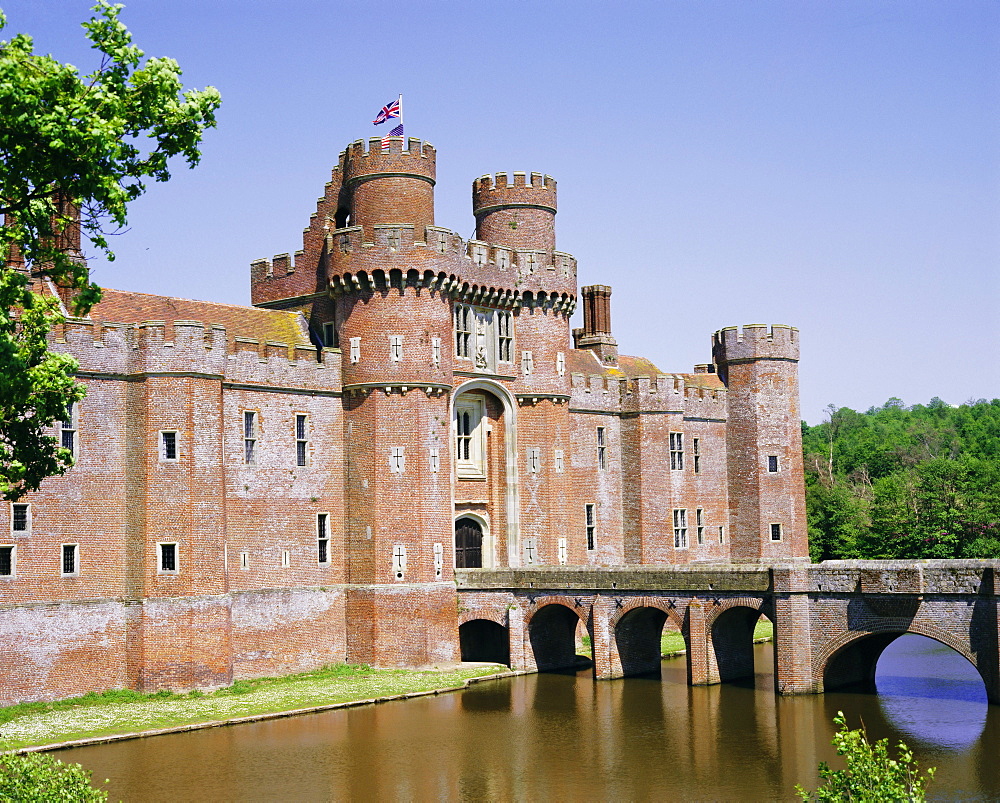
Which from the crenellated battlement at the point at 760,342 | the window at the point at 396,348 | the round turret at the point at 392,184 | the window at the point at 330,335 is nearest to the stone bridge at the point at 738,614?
the window at the point at 396,348

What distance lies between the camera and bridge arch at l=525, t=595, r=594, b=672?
43.0 metres

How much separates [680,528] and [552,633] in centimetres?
1262

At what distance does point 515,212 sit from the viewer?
1919 inches

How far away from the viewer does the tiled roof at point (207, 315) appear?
39.5 metres

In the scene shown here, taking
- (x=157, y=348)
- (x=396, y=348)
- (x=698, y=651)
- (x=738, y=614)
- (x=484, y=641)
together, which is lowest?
(x=484, y=641)

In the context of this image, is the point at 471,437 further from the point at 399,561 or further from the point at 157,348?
the point at 157,348

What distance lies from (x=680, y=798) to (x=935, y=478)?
138 ft

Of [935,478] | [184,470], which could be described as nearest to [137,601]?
[184,470]

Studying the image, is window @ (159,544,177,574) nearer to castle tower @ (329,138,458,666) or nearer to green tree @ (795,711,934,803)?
castle tower @ (329,138,458,666)

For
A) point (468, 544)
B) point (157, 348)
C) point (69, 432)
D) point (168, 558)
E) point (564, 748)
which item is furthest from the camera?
point (468, 544)

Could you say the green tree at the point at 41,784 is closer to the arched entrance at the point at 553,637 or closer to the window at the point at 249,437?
the window at the point at 249,437

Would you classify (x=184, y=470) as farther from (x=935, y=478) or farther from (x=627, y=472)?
(x=935, y=478)

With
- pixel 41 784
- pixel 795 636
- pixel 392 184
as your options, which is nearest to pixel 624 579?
pixel 795 636

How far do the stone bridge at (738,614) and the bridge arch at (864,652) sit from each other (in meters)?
0.04
